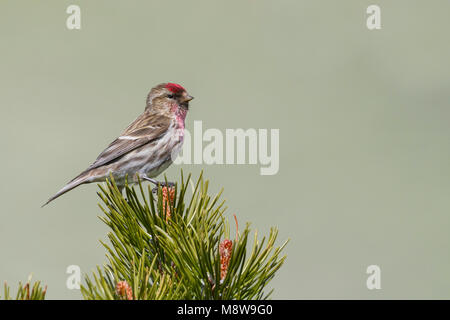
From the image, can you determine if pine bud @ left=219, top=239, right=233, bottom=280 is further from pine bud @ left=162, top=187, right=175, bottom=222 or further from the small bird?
the small bird

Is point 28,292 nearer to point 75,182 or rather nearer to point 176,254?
point 176,254

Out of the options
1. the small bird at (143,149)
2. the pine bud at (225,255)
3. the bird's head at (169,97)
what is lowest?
the pine bud at (225,255)

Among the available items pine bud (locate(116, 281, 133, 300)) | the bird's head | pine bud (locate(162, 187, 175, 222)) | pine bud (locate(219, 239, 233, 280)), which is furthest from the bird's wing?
pine bud (locate(116, 281, 133, 300))

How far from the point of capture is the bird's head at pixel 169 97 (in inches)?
186

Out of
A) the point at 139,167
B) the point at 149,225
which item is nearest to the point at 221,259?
the point at 149,225

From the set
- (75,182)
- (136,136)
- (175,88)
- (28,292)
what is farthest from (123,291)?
(175,88)

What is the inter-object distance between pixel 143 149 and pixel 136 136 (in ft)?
0.56

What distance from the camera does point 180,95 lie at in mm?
4734

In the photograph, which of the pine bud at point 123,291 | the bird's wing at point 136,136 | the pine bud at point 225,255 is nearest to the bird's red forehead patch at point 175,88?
the bird's wing at point 136,136

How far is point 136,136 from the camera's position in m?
4.26

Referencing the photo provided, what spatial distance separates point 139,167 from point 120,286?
2500 millimetres

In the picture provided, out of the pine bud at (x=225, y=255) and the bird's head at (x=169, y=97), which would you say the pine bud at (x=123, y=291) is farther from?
the bird's head at (x=169, y=97)
